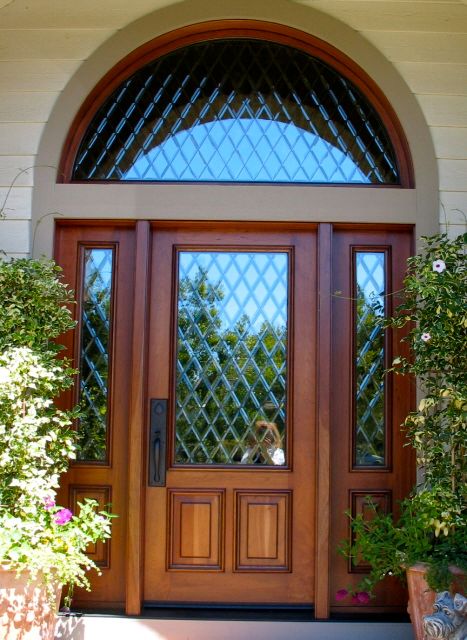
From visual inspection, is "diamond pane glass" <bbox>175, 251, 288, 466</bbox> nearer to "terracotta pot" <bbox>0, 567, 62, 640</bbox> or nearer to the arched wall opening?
the arched wall opening

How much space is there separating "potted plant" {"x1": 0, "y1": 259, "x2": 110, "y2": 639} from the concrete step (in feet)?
0.80

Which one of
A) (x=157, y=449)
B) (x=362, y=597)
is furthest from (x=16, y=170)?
(x=362, y=597)

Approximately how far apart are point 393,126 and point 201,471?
200 cm

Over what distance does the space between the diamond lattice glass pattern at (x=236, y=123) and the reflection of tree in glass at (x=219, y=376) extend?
2.20 feet

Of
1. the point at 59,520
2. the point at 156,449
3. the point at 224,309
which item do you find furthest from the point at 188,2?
the point at 59,520

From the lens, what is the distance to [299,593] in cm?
379

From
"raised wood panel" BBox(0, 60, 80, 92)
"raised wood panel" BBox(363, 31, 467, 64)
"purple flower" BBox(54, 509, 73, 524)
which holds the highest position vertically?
"raised wood panel" BBox(363, 31, 467, 64)

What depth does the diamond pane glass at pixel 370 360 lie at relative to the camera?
12.7 ft

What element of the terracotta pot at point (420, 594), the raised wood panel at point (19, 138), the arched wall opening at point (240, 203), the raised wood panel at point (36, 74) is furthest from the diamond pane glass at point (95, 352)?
the terracotta pot at point (420, 594)

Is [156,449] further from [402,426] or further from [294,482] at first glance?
[402,426]

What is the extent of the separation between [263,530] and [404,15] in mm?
2672

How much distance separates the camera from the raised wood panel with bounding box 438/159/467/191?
382 centimetres

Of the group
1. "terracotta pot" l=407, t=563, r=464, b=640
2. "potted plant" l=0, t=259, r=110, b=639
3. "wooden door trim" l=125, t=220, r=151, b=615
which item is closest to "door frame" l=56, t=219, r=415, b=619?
"wooden door trim" l=125, t=220, r=151, b=615

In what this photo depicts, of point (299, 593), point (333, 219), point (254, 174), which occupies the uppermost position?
point (254, 174)
